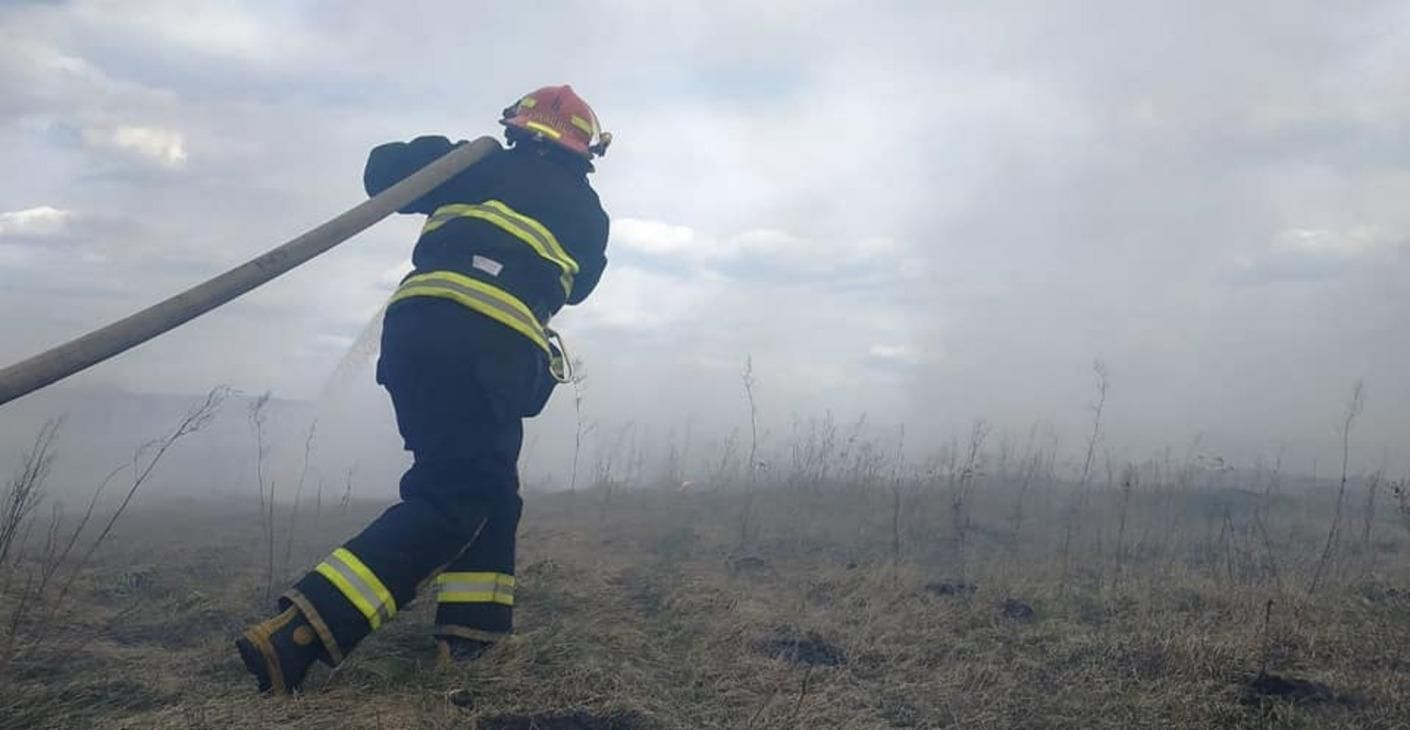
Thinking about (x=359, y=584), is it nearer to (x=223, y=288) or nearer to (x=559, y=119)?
(x=223, y=288)

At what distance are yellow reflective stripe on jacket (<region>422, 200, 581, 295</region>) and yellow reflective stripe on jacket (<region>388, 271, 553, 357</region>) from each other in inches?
10.3

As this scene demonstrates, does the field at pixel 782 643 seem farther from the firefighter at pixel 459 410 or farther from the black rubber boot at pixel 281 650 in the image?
the firefighter at pixel 459 410

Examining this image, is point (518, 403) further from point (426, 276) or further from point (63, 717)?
point (63, 717)

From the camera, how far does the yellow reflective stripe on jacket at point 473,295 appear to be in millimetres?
3682

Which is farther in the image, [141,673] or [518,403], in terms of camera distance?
[518,403]

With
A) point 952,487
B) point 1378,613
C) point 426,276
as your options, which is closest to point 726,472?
point 952,487

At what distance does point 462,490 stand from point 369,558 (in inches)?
16.0

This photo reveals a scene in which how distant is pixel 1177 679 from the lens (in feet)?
12.4

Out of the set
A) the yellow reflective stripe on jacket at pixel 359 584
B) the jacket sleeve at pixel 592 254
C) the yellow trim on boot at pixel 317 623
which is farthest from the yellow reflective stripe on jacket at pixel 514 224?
the yellow trim on boot at pixel 317 623

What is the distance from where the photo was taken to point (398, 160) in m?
4.32

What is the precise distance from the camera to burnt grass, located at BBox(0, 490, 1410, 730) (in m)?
3.31

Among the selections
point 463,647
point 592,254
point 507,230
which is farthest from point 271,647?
point 592,254

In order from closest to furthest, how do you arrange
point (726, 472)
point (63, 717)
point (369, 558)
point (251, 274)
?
point (63, 717), point (369, 558), point (251, 274), point (726, 472)

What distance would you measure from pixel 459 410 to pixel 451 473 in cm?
23
